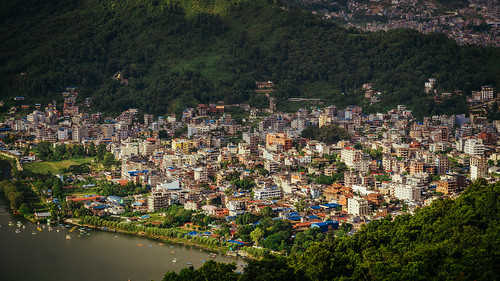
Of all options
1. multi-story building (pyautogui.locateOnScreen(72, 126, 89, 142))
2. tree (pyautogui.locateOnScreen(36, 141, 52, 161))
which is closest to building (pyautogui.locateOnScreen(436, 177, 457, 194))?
tree (pyautogui.locateOnScreen(36, 141, 52, 161))

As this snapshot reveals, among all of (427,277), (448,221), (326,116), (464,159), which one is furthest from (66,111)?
(427,277)

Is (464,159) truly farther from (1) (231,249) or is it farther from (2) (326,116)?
(1) (231,249)

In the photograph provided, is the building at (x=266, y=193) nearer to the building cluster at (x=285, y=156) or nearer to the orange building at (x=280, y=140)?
the building cluster at (x=285, y=156)

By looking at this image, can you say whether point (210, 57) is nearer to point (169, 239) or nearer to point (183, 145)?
point (183, 145)

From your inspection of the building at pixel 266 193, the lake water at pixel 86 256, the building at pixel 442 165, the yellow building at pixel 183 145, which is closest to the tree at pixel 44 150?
the yellow building at pixel 183 145

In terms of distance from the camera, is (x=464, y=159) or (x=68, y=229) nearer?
(x=68, y=229)

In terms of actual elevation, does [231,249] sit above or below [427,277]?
below

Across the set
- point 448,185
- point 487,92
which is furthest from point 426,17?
point 448,185

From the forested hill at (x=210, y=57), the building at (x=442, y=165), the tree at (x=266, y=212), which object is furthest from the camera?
the forested hill at (x=210, y=57)
